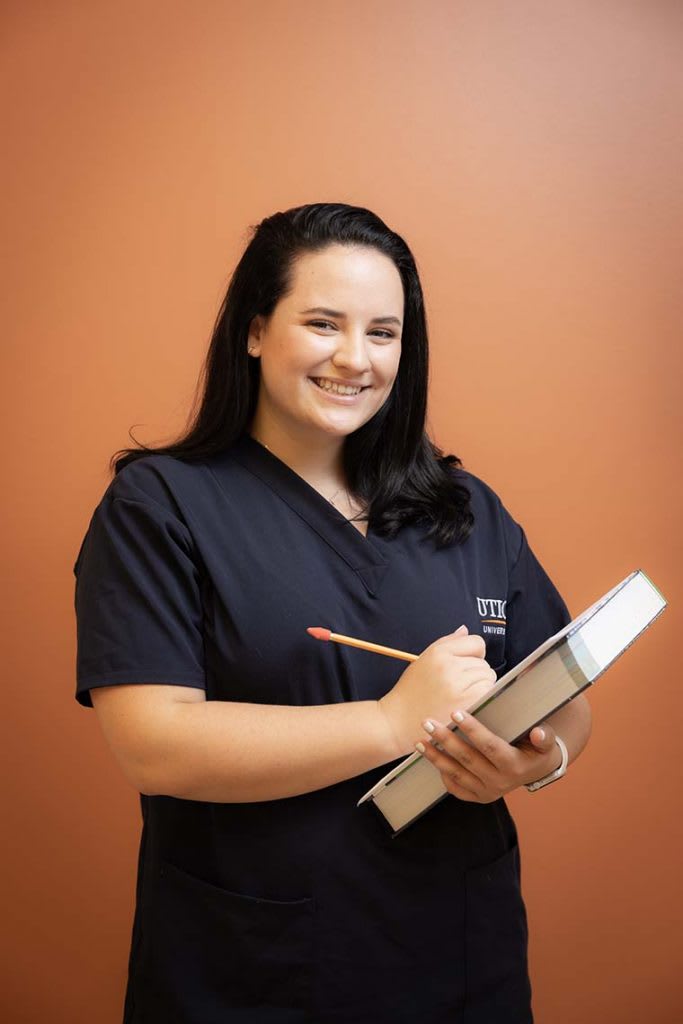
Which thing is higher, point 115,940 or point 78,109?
point 78,109

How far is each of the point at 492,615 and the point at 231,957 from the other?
434mm

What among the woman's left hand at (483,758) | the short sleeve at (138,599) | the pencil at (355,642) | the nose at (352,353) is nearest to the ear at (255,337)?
the nose at (352,353)

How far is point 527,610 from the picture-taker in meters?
1.33

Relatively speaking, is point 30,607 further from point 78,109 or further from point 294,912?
point 294,912

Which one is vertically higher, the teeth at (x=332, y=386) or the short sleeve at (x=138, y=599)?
the teeth at (x=332, y=386)

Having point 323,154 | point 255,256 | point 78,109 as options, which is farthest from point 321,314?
point 78,109

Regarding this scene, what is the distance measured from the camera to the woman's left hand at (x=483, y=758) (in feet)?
3.34

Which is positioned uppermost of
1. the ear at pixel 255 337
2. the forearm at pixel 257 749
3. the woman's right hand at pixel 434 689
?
the ear at pixel 255 337

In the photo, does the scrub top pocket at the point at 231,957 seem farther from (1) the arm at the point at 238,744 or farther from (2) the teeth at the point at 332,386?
(2) the teeth at the point at 332,386

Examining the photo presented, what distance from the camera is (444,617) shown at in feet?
3.99

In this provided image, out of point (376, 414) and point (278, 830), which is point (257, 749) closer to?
point (278, 830)

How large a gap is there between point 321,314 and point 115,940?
130cm

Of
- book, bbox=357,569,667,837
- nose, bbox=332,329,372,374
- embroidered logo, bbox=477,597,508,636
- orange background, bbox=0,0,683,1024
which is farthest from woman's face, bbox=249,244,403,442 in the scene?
orange background, bbox=0,0,683,1024

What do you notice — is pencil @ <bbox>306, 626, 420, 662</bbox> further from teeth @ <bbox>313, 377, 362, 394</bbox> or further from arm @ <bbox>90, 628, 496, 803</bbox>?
teeth @ <bbox>313, 377, 362, 394</bbox>
